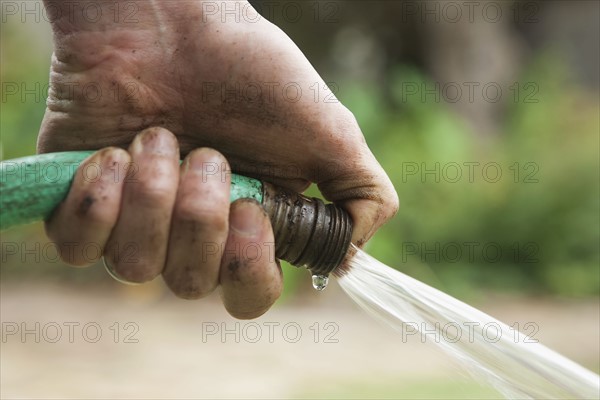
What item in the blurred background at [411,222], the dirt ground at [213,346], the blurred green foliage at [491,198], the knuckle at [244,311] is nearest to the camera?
the knuckle at [244,311]

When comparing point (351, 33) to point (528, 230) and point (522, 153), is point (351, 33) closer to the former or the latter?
point (522, 153)

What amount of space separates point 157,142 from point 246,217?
8.7 inches

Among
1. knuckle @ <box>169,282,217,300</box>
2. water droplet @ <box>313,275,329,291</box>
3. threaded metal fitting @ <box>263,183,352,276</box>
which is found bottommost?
water droplet @ <box>313,275,329,291</box>

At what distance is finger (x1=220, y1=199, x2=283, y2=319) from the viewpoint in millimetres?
1585

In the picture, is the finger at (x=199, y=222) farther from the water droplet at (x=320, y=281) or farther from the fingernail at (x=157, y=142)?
the water droplet at (x=320, y=281)

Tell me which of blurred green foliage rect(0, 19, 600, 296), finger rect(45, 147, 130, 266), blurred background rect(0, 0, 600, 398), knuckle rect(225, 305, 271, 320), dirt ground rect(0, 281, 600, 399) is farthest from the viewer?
blurred green foliage rect(0, 19, 600, 296)

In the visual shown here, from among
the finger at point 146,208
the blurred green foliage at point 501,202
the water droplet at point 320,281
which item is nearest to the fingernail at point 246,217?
the finger at point 146,208

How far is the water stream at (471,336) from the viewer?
59.8 inches

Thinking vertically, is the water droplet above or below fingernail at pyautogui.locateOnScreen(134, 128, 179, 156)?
below

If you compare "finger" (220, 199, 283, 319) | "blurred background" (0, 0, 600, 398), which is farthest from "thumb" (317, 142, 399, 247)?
"blurred background" (0, 0, 600, 398)

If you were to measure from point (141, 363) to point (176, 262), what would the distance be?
10.6 feet

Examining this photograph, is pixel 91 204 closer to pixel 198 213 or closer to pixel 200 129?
pixel 198 213

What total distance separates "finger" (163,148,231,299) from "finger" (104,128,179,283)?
0.8 inches

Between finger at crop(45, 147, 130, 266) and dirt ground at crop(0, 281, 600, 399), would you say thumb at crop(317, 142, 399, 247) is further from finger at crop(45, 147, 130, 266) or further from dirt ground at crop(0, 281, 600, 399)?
dirt ground at crop(0, 281, 600, 399)
